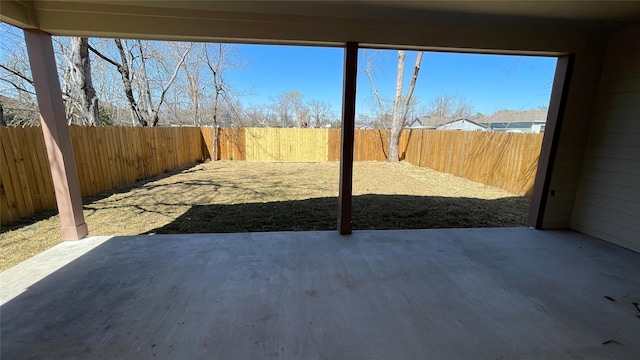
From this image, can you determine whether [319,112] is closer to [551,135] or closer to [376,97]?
[376,97]

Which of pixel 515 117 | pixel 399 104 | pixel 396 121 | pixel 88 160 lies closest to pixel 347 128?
pixel 88 160

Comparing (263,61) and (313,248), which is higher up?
(263,61)

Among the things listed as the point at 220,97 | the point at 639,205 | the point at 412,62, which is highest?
the point at 412,62

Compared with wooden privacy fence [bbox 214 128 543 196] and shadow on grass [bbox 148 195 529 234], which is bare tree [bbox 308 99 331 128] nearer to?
wooden privacy fence [bbox 214 128 543 196]

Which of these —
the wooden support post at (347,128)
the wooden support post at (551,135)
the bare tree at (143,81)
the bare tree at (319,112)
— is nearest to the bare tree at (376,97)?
the bare tree at (143,81)

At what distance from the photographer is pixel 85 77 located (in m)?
5.84

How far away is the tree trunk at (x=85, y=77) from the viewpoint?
5668 mm

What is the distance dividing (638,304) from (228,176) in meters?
7.73

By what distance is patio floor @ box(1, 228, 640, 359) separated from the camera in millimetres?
1567

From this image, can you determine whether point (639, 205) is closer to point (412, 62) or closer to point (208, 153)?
point (412, 62)

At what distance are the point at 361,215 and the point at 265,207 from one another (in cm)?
170

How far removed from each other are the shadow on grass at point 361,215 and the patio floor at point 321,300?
846mm

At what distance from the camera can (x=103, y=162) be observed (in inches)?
218

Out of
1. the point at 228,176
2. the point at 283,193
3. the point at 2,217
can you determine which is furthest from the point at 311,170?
the point at 2,217
